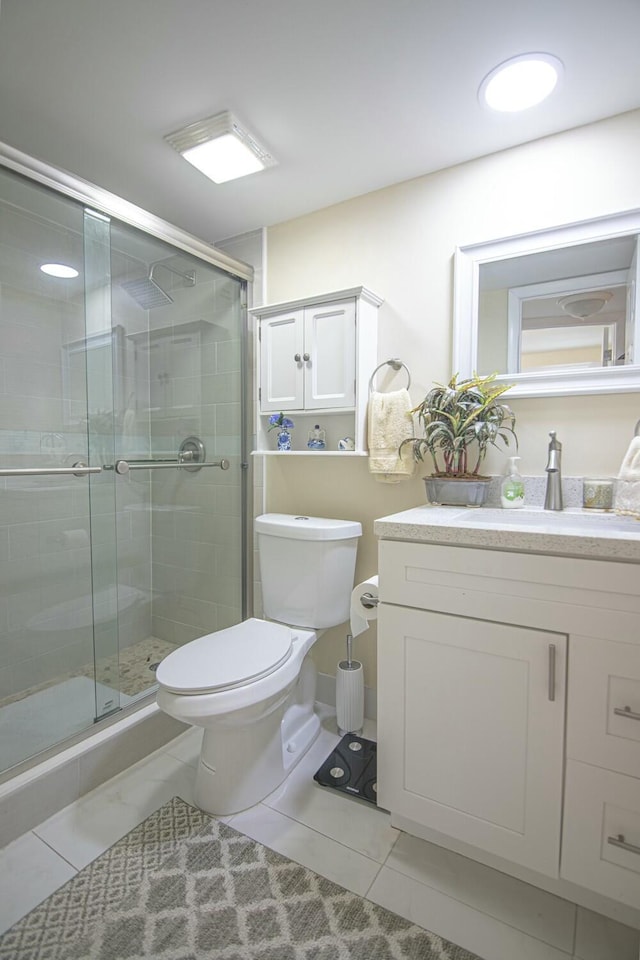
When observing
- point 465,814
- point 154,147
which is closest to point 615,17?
point 154,147

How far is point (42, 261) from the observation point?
165 centimetres

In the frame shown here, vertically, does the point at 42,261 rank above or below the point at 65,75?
below

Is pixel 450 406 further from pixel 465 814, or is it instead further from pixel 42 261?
pixel 42 261

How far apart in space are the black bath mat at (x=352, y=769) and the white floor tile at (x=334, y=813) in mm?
22

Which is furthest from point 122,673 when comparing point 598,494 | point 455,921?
point 598,494

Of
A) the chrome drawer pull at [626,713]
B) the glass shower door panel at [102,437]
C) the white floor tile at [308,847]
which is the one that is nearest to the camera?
the chrome drawer pull at [626,713]

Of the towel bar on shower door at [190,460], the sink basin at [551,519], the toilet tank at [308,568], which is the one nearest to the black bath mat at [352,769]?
the toilet tank at [308,568]

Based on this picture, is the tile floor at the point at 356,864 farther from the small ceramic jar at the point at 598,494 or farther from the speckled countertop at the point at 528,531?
the small ceramic jar at the point at 598,494

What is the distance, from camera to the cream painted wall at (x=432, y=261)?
1.42 meters

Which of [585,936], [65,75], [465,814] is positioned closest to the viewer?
[585,936]

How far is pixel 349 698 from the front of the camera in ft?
5.70

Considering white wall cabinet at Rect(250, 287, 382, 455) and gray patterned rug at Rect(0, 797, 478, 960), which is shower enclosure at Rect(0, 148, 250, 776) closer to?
white wall cabinet at Rect(250, 287, 382, 455)

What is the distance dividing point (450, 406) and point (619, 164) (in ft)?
2.87

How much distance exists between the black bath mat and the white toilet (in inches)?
4.7
